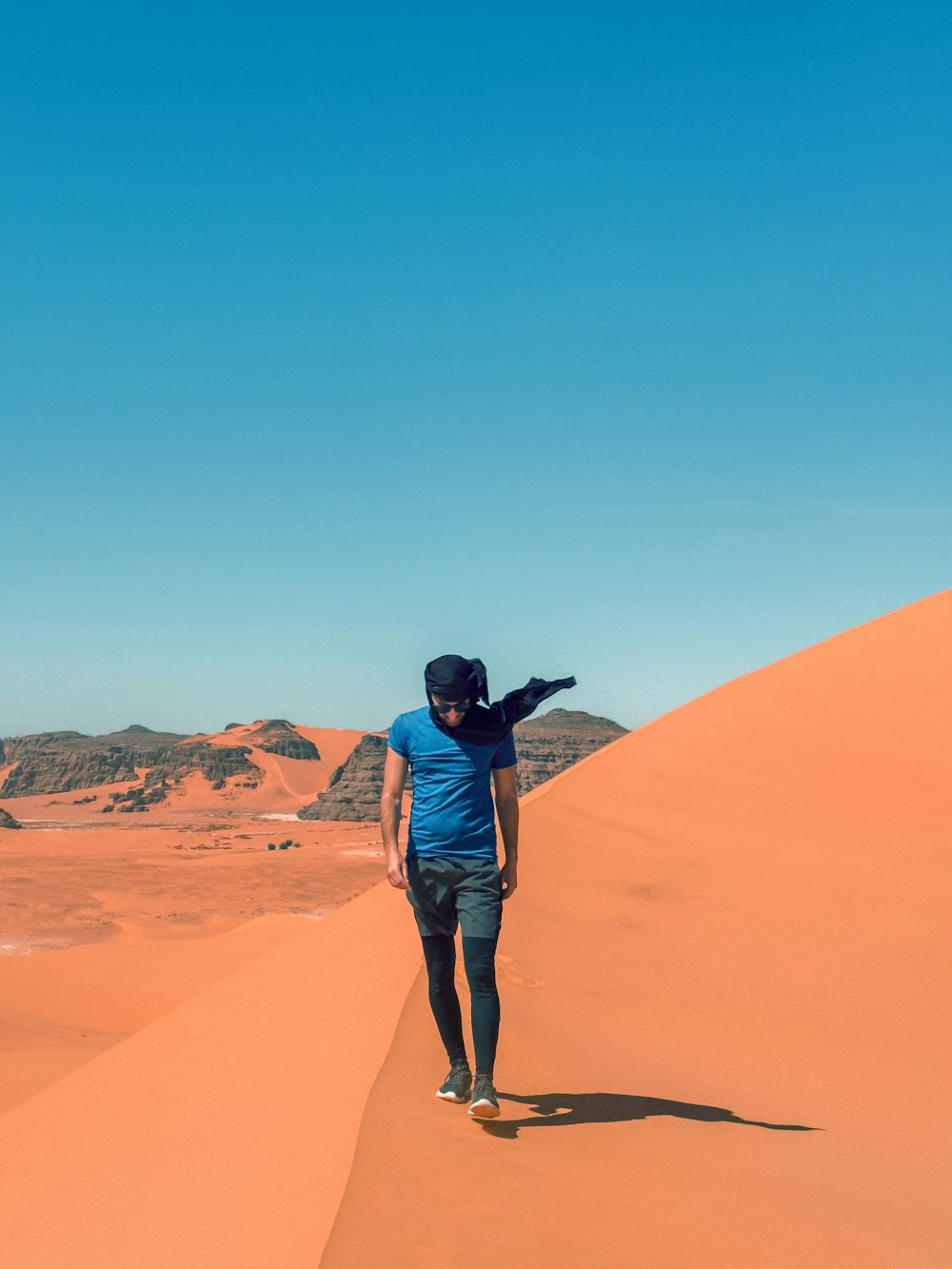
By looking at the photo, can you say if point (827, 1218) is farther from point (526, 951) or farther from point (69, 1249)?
point (526, 951)

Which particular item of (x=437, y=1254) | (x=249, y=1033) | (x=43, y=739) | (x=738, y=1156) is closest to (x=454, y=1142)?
(x=437, y=1254)

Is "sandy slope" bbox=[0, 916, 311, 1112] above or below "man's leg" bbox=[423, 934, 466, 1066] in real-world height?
below

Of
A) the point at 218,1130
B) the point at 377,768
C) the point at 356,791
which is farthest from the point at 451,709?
the point at 377,768

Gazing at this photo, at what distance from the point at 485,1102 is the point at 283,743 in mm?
75301

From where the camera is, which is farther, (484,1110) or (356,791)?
(356,791)

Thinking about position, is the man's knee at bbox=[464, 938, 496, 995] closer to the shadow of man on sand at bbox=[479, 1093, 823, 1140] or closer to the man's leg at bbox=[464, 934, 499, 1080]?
the man's leg at bbox=[464, 934, 499, 1080]

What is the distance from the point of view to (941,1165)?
4402 millimetres

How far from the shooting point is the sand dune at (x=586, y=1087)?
306cm

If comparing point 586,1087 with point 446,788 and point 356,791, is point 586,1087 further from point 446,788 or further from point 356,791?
point 356,791

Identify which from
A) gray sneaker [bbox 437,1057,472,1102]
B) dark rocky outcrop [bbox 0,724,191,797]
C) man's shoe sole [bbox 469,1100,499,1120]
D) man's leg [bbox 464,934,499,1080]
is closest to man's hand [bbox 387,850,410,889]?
man's leg [bbox 464,934,499,1080]

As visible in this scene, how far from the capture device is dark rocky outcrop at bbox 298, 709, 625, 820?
45781 millimetres

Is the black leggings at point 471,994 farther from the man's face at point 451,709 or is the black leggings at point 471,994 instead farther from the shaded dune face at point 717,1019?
the man's face at point 451,709

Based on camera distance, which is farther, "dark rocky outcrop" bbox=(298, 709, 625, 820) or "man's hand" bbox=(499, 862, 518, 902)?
"dark rocky outcrop" bbox=(298, 709, 625, 820)

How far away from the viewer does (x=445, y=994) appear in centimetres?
388
